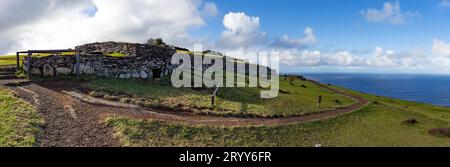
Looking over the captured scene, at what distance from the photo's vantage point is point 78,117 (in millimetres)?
23766

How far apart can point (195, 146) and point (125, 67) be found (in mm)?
22269

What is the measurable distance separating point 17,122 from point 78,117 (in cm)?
396

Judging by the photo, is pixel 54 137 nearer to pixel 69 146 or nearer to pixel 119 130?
pixel 69 146

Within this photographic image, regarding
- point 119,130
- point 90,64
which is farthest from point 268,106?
point 90,64

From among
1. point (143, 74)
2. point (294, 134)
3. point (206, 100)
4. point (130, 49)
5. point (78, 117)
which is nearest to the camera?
point (78, 117)

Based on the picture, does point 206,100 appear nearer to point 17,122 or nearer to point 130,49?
point 130,49

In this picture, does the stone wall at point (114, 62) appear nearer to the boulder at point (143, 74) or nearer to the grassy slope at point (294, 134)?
the boulder at point (143, 74)

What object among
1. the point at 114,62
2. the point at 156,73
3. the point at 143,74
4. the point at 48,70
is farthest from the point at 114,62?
the point at 48,70

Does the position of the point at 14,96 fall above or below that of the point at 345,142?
above

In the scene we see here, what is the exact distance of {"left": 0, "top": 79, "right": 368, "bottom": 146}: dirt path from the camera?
65.9 ft

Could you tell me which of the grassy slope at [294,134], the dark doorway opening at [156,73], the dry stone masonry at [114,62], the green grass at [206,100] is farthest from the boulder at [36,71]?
the grassy slope at [294,134]

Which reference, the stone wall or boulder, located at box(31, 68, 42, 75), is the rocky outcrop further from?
boulder, located at box(31, 68, 42, 75)

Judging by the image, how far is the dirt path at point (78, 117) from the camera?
20094mm

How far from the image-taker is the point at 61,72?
3716 cm
